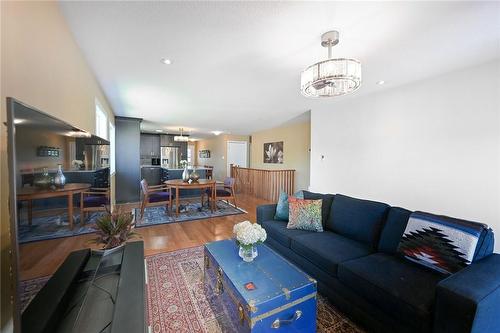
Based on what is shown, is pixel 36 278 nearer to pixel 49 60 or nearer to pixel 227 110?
pixel 49 60

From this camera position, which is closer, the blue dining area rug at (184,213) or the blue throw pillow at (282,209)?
the blue throw pillow at (282,209)

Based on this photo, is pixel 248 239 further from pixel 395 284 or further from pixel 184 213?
pixel 184 213

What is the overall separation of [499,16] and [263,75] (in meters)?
2.26

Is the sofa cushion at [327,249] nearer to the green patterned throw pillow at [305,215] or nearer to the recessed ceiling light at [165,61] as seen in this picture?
the green patterned throw pillow at [305,215]

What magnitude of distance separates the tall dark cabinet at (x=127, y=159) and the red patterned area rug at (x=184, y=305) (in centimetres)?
381

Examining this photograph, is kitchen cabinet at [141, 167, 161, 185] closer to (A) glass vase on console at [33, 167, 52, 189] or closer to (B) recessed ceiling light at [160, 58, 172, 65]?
(B) recessed ceiling light at [160, 58, 172, 65]

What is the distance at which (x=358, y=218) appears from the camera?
2201 millimetres

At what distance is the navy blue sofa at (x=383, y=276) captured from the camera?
1103mm

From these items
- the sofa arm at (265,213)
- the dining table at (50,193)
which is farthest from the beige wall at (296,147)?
the dining table at (50,193)

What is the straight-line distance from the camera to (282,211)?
2.74 metres

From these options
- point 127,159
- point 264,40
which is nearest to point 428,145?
point 264,40

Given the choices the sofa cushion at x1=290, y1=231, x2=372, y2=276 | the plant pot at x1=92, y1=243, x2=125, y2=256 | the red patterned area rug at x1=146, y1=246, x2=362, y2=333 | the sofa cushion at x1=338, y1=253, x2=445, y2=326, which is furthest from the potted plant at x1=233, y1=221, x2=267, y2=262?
the plant pot at x1=92, y1=243, x2=125, y2=256

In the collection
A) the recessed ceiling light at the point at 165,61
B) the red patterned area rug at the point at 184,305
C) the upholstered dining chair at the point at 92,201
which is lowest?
the red patterned area rug at the point at 184,305

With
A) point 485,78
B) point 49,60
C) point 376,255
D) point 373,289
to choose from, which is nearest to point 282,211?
point 376,255
